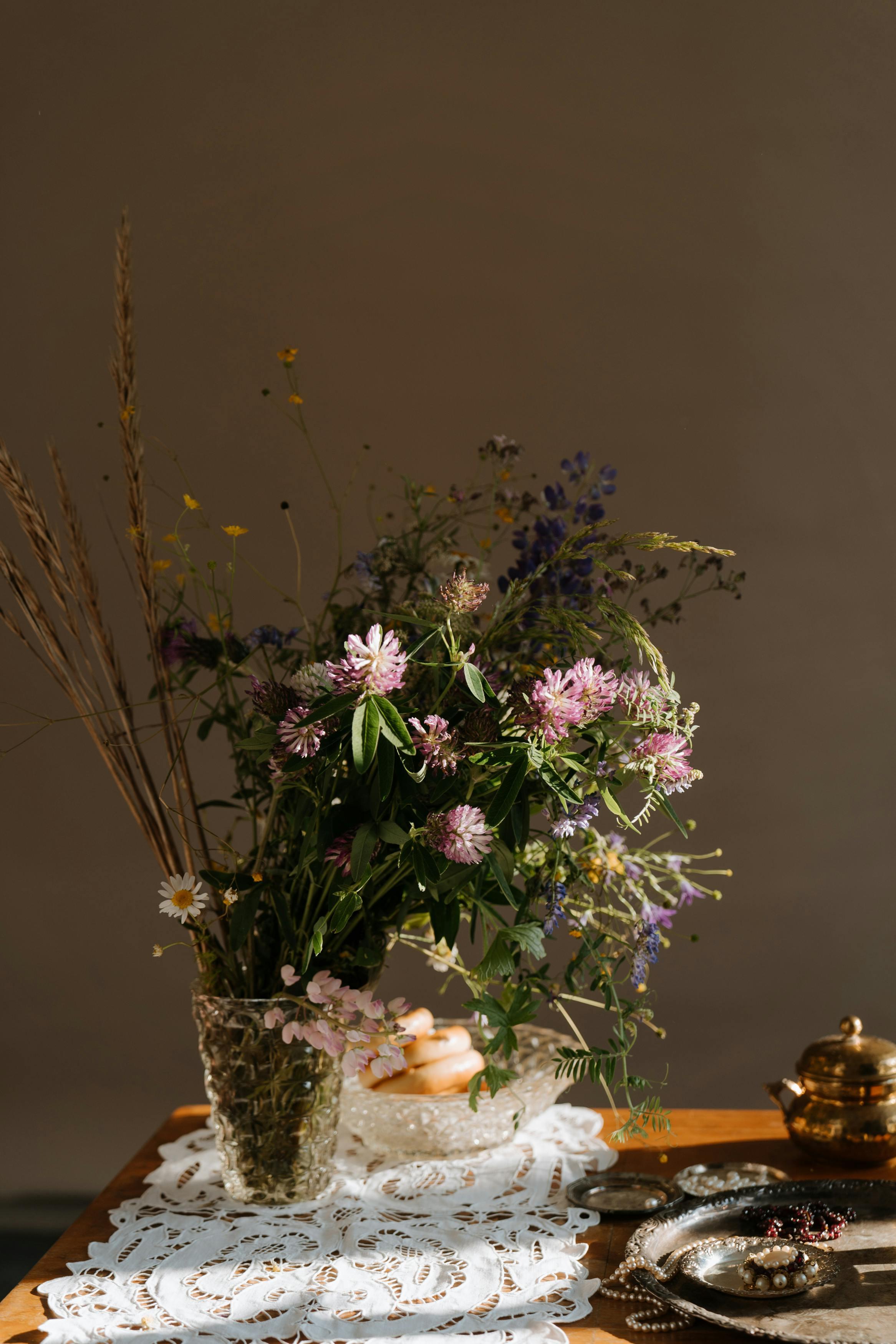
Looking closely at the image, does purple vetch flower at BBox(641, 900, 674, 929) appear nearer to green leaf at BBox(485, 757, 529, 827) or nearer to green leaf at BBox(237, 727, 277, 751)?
green leaf at BBox(485, 757, 529, 827)

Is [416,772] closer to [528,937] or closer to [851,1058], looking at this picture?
[528,937]

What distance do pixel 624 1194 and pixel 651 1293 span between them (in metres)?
0.20

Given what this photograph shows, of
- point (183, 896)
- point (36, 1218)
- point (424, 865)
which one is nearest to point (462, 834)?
point (424, 865)

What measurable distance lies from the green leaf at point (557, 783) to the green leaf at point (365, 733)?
0.13 m

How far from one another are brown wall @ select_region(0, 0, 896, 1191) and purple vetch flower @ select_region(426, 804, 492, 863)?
1.40m

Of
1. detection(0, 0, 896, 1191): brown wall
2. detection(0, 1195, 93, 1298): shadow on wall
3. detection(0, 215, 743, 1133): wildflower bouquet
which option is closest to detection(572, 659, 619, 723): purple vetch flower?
detection(0, 215, 743, 1133): wildflower bouquet

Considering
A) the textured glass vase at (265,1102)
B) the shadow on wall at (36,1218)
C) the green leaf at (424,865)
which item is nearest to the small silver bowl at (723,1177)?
the textured glass vase at (265,1102)

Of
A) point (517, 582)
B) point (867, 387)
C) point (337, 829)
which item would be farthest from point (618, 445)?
point (337, 829)

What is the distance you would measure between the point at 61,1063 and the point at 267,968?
1360 millimetres

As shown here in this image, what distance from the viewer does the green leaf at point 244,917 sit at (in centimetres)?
97

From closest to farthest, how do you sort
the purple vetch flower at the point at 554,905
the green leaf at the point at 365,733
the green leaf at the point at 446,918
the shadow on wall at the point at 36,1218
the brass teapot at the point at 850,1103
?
1. the green leaf at the point at 365,733
2. the green leaf at the point at 446,918
3. the purple vetch flower at the point at 554,905
4. the brass teapot at the point at 850,1103
5. the shadow on wall at the point at 36,1218

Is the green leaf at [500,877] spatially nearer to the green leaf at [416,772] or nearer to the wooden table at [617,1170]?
the green leaf at [416,772]

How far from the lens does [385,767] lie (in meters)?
0.82

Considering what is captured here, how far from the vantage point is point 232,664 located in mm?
1063
